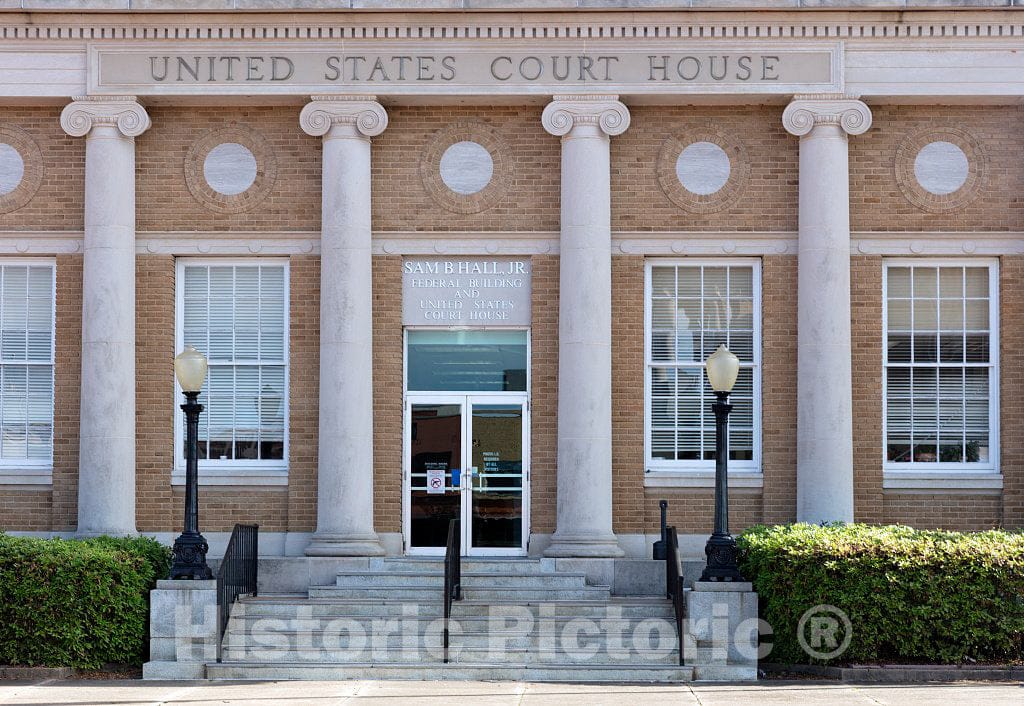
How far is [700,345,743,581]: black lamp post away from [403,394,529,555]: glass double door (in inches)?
146

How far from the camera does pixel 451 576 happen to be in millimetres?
15961

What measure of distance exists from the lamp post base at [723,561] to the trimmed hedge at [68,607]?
6.50m

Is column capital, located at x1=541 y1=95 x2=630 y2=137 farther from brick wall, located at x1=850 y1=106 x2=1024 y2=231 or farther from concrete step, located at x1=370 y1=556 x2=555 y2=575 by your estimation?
concrete step, located at x1=370 y1=556 x2=555 y2=575

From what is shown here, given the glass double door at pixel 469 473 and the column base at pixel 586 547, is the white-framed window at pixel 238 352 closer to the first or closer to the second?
the glass double door at pixel 469 473

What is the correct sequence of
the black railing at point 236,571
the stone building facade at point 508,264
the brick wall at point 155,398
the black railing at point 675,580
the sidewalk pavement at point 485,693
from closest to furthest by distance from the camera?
1. the sidewalk pavement at point 485,693
2. the black railing at point 675,580
3. the black railing at point 236,571
4. the stone building facade at point 508,264
5. the brick wall at point 155,398

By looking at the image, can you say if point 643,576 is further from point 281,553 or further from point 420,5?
point 420,5

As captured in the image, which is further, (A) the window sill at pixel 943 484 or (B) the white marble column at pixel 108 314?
(A) the window sill at pixel 943 484

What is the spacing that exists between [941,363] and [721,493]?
492 centimetres

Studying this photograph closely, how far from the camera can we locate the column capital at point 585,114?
1838 cm

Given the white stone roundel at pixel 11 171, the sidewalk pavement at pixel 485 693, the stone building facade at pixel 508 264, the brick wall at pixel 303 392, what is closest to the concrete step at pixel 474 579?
the stone building facade at pixel 508 264

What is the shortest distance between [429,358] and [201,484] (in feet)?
11.7

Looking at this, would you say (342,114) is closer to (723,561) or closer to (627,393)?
(627,393)

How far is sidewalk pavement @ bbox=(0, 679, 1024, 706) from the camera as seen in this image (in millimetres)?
13289

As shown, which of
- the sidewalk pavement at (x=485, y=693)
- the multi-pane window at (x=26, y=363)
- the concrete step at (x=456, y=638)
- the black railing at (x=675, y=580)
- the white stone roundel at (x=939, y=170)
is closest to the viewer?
the sidewalk pavement at (x=485, y=693)
